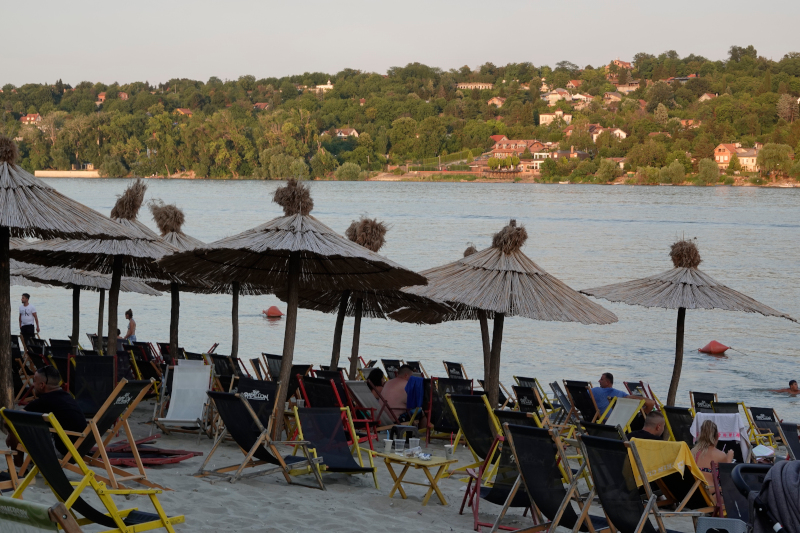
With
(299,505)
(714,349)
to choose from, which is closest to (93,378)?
(299,505)

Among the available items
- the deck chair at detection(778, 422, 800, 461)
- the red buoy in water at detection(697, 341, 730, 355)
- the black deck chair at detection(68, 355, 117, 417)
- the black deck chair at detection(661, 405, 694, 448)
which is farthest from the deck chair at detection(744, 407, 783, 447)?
the red buoy in water at detection(697, 341, 730, 355)

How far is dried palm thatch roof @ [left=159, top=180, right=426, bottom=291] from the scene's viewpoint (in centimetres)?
671

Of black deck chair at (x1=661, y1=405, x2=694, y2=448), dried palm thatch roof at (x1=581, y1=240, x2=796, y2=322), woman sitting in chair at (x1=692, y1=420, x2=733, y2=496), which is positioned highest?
dried palm thatch roof at (x1=581, y1=240, x2=796, y2=322)

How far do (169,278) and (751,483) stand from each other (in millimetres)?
6992

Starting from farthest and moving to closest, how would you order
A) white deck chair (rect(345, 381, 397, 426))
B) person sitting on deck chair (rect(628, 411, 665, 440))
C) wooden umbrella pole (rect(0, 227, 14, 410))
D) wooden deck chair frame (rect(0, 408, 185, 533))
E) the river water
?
the river water → white deck chair (rect(345, 381, 397, 426)) → wooden umbrella pole (rect(0, 227, 14, 410)) → person sitting on deck chair (rect(628, 411, 665, 440)) → wooden deck chair frame (rect(0, 408, 185, 533))

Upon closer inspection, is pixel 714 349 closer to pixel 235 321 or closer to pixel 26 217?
pixel 235 321

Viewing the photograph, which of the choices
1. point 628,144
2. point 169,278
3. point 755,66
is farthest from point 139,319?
point 755,66

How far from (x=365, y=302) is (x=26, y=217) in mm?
4584

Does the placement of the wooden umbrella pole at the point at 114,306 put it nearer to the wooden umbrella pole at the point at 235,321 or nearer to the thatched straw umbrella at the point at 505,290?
the wooden umbrella pole at the point at 235,321

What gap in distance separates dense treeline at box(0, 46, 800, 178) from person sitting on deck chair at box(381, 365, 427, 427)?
94636mm

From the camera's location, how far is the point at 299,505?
Result: 17.0 feet

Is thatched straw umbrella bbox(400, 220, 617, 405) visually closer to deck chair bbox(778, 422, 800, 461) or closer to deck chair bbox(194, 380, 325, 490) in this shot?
deck chair bbox(778, 422, 800, 461)

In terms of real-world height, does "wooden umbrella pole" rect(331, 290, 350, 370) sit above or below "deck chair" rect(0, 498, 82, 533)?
below

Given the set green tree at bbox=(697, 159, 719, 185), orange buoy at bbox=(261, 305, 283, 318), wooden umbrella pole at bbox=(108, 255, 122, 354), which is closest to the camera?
wooden umbrella pole at bbox=(108, 255, 122, 354)
